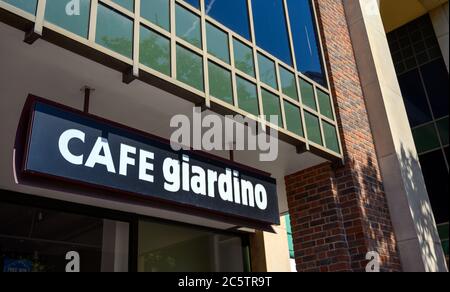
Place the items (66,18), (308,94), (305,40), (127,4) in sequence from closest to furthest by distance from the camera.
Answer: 1. (66,18)
2. (127,4)
3. (308,94)
4. (305,40)

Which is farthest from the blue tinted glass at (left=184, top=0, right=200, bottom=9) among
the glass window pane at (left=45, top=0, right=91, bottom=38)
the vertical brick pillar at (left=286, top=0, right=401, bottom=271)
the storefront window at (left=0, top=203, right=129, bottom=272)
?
the storefront window at (left=0, top=203, right=129, bottom=272)

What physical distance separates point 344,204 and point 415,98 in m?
12.8

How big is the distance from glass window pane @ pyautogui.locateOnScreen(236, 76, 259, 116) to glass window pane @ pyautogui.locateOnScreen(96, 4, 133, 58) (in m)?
1.69

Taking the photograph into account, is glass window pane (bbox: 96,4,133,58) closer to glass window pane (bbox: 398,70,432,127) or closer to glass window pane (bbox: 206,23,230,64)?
glass window pane (bbox: 206,23,230,64)

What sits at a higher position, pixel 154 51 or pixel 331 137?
pixel 154 51

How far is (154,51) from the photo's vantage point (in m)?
4.86

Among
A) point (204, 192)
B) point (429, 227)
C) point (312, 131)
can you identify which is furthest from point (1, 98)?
point (429, 227)

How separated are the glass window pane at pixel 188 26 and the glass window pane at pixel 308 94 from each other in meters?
2.15

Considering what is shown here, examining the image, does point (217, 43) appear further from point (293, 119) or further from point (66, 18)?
point (66, 18)

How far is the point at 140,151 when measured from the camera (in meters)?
4.70

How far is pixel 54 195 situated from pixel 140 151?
2.40 m

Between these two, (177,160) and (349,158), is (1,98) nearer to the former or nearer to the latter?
(177,160)

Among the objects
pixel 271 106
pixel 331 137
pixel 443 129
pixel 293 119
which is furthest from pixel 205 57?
pixel 443 129

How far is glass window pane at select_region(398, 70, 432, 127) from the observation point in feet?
58.1
